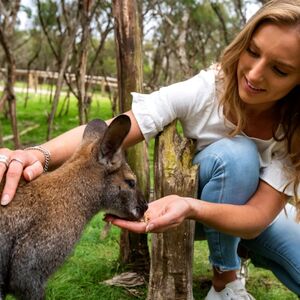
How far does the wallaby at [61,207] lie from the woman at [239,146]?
0.06 m

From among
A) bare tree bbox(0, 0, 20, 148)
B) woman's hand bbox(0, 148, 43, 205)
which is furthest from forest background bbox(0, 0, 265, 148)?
woman's hand bbox(0, 148, 43, 205)

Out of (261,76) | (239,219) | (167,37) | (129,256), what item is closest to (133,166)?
(129,256)

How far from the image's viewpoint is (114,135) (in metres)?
1.67

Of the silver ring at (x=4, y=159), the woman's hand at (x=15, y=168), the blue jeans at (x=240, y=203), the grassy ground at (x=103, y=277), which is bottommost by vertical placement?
the grassy ground at (x=103, y=277)

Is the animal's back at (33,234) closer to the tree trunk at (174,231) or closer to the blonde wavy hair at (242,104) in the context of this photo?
the tree trunk at (174,231)

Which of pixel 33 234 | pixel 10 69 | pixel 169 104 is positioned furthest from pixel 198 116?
pixel 10 69

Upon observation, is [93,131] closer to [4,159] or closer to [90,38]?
[4,159]

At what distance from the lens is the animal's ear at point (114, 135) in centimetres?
160

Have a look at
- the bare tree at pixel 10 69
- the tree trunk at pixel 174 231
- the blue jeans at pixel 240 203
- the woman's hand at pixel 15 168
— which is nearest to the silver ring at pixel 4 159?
the woman's hand at pixel 15 168

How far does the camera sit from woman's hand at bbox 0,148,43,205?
1.60 meters

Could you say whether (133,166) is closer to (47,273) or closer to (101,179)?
(101,179)

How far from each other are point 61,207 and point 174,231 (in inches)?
19.0

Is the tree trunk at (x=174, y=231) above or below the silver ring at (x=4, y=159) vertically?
below

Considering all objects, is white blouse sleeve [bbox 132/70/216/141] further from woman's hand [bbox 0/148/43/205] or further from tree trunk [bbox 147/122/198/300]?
Answer: woman's hand [bbox 0/148/43/205]
